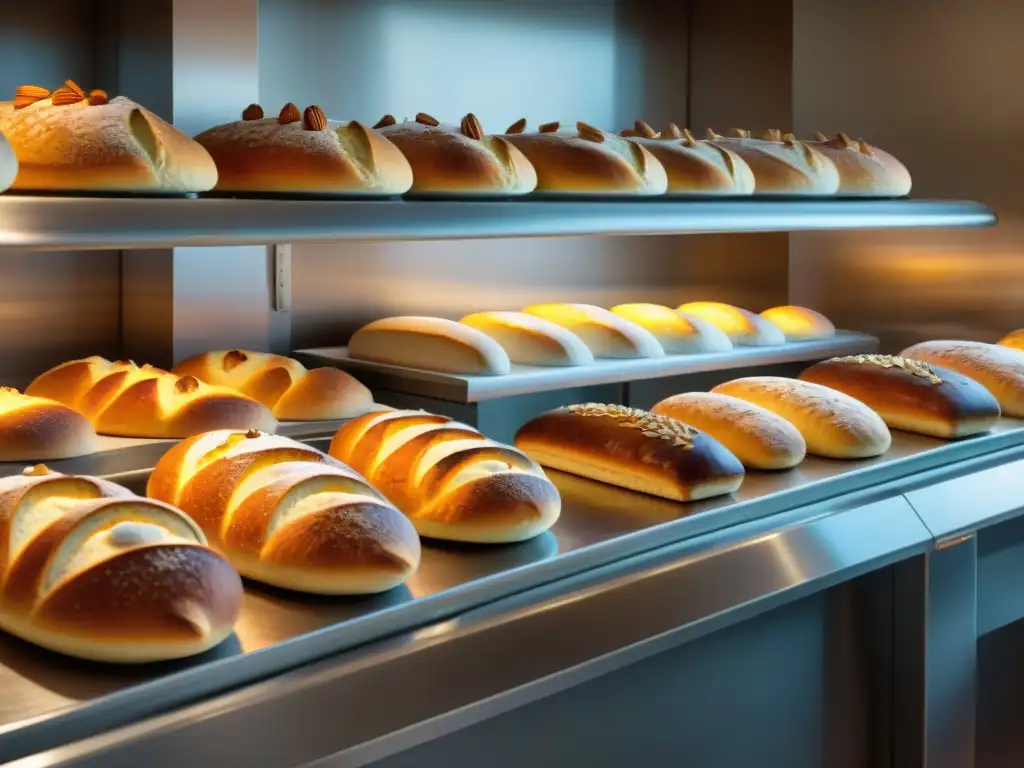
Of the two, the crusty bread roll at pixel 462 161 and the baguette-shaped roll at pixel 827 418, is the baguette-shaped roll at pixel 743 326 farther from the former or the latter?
the crusty bread roll at pixel 462 161

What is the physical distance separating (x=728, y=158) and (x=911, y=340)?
1101 mm

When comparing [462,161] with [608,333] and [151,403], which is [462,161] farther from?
[608,333]

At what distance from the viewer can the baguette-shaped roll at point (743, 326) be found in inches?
104

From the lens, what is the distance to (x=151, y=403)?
1.84 m

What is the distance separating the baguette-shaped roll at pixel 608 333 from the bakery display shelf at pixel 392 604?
52 cm

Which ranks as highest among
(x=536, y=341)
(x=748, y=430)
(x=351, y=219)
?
(x=351, y=219)

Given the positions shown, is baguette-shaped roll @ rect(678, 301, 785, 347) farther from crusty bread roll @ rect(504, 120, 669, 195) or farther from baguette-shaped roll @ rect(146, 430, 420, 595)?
baguette-shaped roll @ rect(146, 430, 420, 595)

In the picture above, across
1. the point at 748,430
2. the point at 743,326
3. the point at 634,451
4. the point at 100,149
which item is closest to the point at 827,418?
the point at 748,430

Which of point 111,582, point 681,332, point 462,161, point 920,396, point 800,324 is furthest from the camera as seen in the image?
point 800,324

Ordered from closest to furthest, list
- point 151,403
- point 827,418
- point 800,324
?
point 151,403 < point 827,418 < point 800,324

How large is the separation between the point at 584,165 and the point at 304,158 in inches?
21.0

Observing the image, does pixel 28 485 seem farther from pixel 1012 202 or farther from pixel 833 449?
pixel 1012 202

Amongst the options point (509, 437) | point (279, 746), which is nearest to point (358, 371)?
point (509, 437)

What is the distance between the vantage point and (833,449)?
197cm
